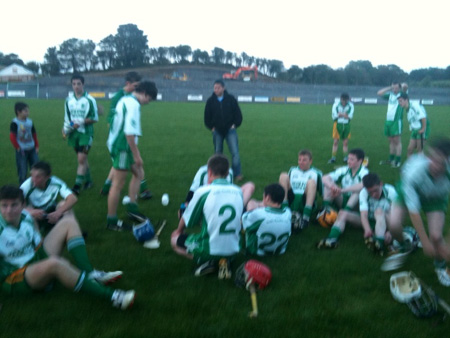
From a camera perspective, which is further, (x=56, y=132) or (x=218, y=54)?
(x=218, y=54)

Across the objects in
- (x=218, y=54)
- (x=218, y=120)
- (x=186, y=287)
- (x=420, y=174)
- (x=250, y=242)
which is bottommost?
(x=186, y=287)

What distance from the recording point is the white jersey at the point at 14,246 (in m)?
3.25

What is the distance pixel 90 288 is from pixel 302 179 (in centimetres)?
348

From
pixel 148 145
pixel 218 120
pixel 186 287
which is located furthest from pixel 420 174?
pixel 148 145

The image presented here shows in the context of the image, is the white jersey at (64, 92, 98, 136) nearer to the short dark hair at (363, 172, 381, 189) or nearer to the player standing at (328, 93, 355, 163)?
the short dark hair at (363, 172, 381, 189)

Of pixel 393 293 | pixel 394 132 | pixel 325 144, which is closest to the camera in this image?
pixel 393 293

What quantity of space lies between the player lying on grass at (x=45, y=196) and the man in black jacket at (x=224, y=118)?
13.0ft

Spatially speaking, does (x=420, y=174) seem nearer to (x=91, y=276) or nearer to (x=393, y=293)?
(x=393, y=293)

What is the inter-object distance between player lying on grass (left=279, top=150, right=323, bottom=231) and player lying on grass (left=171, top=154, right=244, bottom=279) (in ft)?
6.22

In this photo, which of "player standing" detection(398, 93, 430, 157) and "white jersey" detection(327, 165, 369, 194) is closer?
"white jersey" detection(327, 165, 369, 194)

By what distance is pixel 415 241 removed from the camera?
4.63 meters

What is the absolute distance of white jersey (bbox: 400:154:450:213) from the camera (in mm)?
3659

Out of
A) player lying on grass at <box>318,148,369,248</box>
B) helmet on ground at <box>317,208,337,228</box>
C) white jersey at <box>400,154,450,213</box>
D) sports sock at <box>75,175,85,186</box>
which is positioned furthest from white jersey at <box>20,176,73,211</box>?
white jersey at <box>400,154,450,213</box>

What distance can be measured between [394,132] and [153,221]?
716 cm
